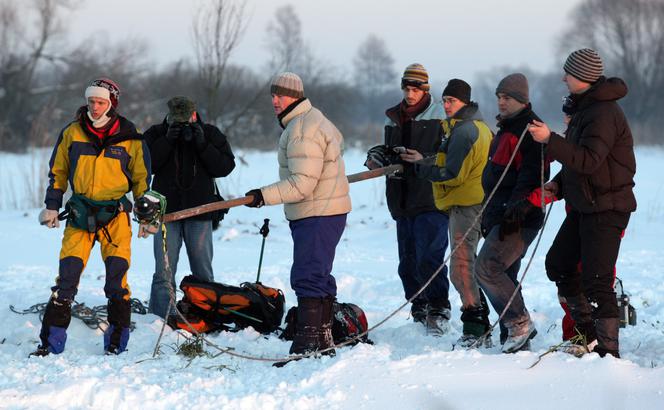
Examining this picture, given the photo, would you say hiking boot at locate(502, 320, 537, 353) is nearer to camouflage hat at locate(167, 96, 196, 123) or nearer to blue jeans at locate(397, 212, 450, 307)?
blue jeans at locate(397, 212, 450, 307)

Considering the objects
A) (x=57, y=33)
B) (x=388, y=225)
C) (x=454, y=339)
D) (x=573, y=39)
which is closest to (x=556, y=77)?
(x=573, y=39)

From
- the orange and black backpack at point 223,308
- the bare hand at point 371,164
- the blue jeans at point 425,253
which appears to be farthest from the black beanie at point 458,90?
the orange and black backpack at point 223,308

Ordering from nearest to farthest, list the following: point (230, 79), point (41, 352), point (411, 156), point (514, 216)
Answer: point (514, 216) < point (41, 352) < point (411, 156) < point (230, 79)

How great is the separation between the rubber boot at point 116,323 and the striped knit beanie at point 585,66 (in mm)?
3073

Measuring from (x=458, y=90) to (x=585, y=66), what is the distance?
1.23 m

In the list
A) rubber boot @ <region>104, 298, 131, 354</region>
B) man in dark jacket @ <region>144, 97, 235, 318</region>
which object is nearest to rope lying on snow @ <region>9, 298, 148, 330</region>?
man in dark jacket @ <region>144, 97, 235, 318</region>

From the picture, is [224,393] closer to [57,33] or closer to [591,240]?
[591,240]

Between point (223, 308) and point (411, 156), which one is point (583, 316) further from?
point (223, 308)

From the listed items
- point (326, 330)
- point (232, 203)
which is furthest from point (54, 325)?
point (326, 330)

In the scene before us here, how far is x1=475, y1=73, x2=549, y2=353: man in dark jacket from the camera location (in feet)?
16.3

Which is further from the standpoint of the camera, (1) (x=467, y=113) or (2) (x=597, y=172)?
(1) (x=467, y=113)

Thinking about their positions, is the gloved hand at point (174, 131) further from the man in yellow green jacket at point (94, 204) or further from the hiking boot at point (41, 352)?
the hiking boot at point (41, 352)

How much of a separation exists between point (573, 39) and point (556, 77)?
3244cm

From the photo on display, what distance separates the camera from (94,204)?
518cm
